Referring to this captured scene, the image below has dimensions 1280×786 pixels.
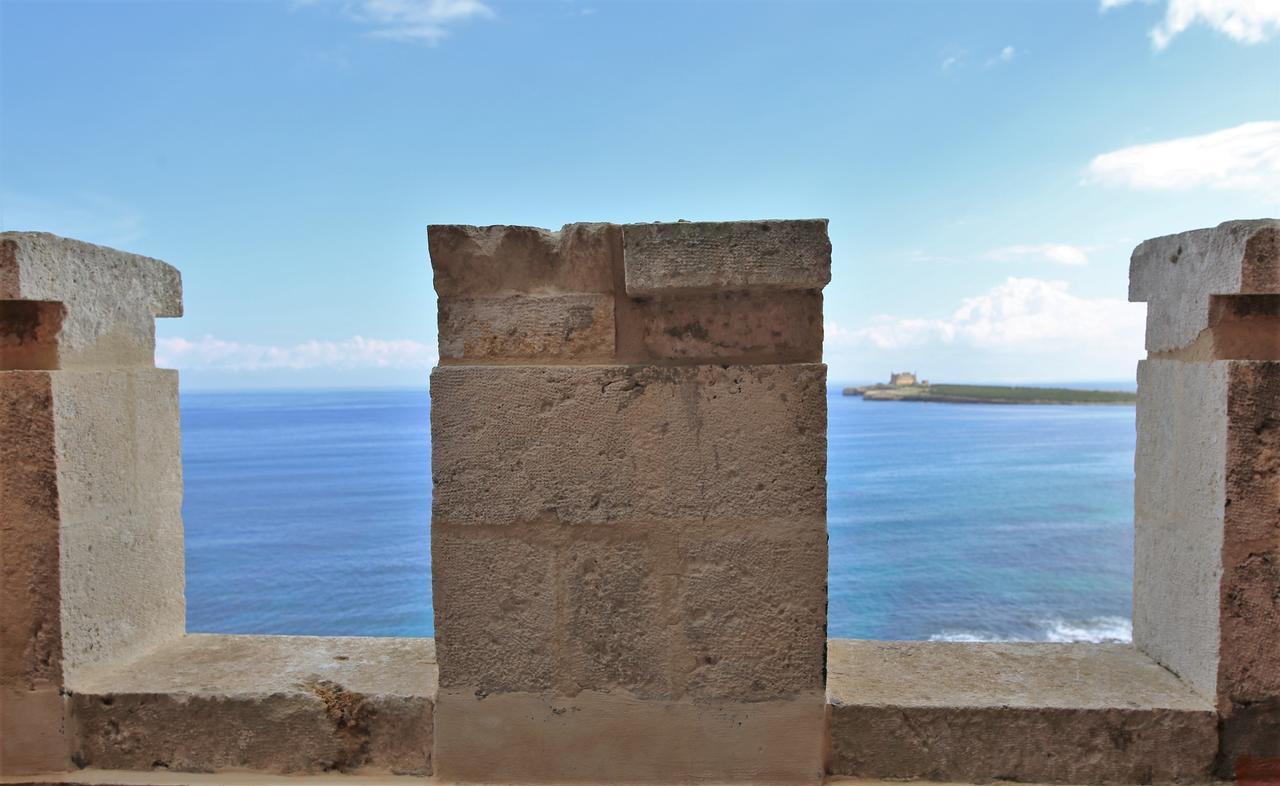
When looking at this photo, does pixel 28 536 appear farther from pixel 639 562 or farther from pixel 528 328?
pixel 639 562

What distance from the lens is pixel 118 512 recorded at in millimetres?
2279

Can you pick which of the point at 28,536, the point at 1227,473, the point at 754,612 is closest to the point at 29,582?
the point at 28,536

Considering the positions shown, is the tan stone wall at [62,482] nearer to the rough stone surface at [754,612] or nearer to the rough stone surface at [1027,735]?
the rough stone surface at [754,612]

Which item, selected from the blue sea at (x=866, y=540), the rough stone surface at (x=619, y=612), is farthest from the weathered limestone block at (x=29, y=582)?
the blue sea at (x=866, y=540)

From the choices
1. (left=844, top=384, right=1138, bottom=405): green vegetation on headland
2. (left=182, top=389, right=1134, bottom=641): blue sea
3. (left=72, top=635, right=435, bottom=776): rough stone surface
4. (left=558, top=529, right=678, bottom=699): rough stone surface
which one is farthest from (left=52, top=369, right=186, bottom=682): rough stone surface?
(left=844, top=384, right=1138, bottom=405): green vegetation on headland

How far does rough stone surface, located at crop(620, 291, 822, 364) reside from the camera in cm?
188

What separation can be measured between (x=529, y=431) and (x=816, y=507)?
0.70 meters

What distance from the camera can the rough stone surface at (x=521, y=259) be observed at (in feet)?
6.17

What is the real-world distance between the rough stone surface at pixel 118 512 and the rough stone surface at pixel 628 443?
1055 millimetres

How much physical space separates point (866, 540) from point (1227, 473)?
28760 mm

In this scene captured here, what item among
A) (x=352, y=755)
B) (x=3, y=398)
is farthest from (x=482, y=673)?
(x=3, y=398)

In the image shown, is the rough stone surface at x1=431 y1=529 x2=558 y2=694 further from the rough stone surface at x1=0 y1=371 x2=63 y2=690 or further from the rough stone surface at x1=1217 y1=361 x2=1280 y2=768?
the rough stone surface at x1=1217 y1=361 x2=1280 y2=768

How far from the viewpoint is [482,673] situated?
194 centimetres

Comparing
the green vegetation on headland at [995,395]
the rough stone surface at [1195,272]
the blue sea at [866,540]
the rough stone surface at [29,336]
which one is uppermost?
the rough stone surface at [1195,272]
